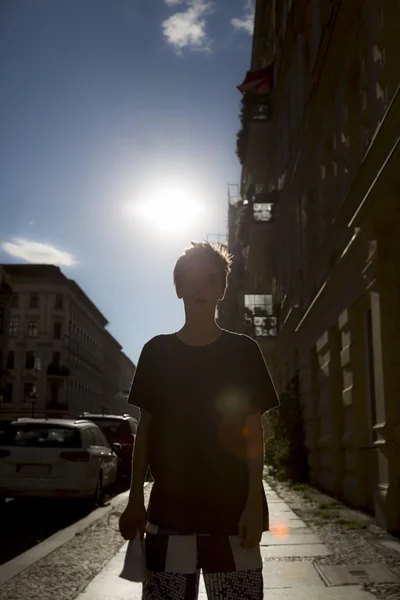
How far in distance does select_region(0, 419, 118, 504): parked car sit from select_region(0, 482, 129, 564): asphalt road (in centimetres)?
34

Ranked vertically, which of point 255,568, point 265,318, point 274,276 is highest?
point 274,276

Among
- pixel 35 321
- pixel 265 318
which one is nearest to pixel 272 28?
pixel 265 318

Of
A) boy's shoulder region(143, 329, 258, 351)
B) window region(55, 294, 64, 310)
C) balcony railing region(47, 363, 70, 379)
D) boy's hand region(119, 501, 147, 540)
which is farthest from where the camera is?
window region(55, 294, 64, 310)

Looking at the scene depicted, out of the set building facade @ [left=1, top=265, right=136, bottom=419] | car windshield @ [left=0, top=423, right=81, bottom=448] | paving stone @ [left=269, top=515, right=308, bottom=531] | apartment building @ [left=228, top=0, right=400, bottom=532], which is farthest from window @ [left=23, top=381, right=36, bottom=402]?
paving stone @ [left=269, top=515, right=308, bottom=531]

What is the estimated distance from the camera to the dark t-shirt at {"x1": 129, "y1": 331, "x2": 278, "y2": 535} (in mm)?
2287

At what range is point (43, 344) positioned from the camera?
79.8 m

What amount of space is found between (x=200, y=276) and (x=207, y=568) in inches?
39.9

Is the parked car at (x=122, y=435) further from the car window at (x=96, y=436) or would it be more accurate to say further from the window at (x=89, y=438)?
the window at (x=89, y=438)

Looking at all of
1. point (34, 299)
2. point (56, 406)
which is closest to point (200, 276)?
point (56, 406)

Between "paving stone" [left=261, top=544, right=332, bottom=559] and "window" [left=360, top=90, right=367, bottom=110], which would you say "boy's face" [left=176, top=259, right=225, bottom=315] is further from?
"window" [left=360, top=90, right=367, bottom=110]

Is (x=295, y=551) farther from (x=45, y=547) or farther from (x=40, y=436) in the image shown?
(x=40, y=436)

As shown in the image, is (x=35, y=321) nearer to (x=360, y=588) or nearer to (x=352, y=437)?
(x=352, y=437)

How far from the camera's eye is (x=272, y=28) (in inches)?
1056

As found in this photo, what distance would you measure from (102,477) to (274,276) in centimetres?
1422
